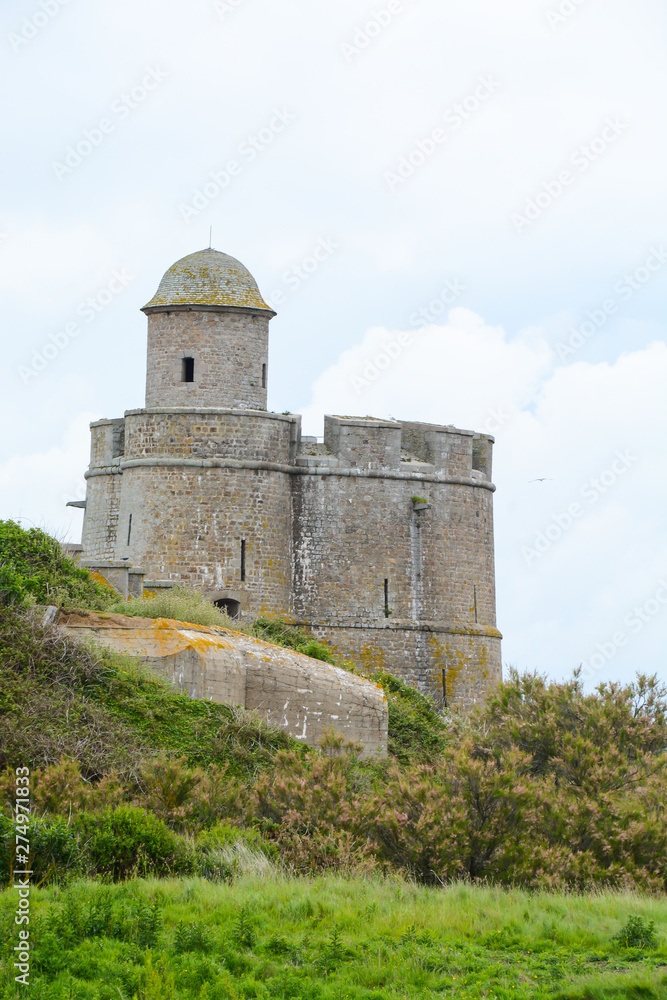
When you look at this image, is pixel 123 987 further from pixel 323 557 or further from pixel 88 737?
pixel 323 557

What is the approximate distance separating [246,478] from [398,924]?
58.0 feet

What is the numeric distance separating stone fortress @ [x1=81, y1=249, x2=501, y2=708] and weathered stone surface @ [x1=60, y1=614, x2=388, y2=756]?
7551 mm

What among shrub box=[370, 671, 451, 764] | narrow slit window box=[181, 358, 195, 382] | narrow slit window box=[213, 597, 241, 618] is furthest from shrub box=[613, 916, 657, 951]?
narrow slit window box=[181, 358, 195, 382]

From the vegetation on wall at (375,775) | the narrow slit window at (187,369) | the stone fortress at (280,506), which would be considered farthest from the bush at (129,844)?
the narrow slit window at (187,369)

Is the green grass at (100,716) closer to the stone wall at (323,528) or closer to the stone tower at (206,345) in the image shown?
the stone wall at (323,528)

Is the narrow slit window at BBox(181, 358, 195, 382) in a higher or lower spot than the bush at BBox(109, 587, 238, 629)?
higher

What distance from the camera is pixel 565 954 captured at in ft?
37.3

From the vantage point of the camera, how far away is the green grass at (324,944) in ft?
35.0

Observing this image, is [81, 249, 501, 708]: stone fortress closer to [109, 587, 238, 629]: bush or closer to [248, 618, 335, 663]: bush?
[248, 618, 335, 663]: bush

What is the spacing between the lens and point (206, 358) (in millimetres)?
30531

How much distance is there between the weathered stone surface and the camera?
62.2 feet

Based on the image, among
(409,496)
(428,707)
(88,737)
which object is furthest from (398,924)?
(409,496)

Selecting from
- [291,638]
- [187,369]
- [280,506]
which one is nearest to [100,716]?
[291,638]

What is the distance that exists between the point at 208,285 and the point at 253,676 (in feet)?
44.5
